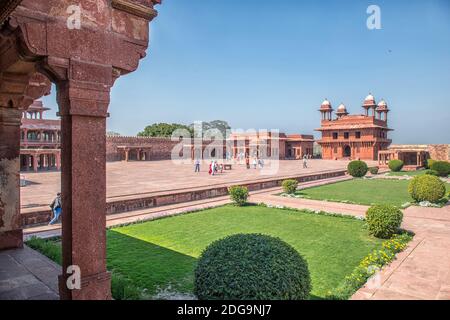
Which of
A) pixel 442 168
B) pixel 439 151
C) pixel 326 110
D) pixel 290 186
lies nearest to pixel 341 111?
pixel 326 110

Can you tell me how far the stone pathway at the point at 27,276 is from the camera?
3.64m

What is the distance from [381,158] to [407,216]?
28.3 meters

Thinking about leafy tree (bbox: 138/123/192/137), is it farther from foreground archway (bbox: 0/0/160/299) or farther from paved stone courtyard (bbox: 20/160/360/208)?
foreground archway (bbox: 0/0/160/299)

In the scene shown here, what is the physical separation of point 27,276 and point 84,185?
214cm

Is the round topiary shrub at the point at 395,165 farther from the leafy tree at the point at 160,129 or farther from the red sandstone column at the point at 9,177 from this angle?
the leafy tree at the point at 160,129

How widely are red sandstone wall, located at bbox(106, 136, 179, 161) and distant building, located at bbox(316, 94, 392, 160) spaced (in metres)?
21.8

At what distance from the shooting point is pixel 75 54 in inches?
116

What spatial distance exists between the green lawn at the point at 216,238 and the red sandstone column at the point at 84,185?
139 cm

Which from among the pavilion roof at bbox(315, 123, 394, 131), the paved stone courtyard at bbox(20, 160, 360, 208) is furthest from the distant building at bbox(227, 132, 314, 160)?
the paved stone courtyard at bbox(20, 160, 360, 208)

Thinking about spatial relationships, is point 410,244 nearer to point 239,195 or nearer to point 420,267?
point 420,267

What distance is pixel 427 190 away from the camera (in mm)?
11211

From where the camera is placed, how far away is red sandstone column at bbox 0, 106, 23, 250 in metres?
4.89

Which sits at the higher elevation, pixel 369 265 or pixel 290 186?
pixel 290 186
